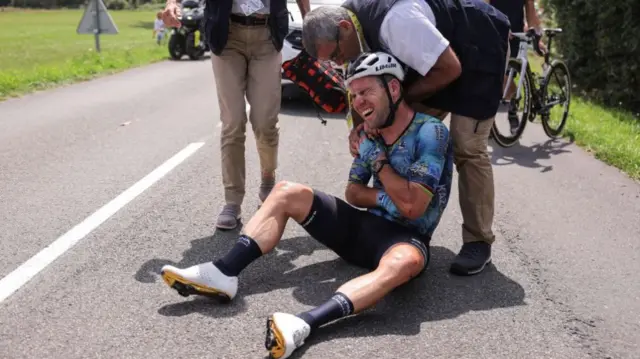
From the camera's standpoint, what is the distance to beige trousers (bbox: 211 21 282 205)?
204 inches

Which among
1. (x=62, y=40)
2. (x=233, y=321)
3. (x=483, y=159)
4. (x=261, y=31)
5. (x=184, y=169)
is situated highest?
(x=261, y=31)

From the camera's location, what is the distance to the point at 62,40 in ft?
103

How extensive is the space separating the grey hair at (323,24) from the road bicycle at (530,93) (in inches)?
173

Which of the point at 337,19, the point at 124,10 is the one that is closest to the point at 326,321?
the point at 337,19

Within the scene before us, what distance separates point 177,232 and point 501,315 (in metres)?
2.23

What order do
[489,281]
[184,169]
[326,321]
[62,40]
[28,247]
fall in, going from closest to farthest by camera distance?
[326,321] < [489,281] < [28,247] < [184,169] < [62,40]

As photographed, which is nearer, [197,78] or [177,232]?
[177,232]

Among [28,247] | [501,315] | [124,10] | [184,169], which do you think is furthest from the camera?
[124,10]

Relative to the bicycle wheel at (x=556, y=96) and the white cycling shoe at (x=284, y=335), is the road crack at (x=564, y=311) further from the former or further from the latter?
the bicycle wheel at (x=556, y=96)

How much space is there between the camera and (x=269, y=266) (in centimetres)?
453

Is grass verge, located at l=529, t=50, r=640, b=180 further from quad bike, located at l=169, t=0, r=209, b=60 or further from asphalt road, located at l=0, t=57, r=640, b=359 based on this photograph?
quad bike, located at l=169, t=0, r=209, b=60

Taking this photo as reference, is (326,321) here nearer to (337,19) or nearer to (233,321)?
(233,321)

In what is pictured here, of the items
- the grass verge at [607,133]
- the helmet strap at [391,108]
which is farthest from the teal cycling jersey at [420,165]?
the grass verge at [607,133]

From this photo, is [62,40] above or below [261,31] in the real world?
below
